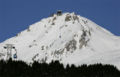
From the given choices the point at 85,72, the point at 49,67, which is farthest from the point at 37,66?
the point at 85,72

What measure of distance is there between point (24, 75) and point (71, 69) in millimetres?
18338

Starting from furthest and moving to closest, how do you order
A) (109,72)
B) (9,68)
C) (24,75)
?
1. (109,72)
2. (9,68)
3. (24,75)

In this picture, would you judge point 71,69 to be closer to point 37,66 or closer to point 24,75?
point 37,66

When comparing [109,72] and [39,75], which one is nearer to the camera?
[39,75]

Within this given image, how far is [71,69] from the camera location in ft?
412

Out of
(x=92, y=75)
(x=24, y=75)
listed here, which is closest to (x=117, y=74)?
(x=92, y=75)

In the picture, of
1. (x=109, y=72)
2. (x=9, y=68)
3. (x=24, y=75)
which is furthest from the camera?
(x=109, y=72)

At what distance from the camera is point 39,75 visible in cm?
11175

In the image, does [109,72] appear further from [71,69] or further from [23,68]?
[23,68]

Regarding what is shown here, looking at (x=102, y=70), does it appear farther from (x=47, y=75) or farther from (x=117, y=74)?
(x=47, y=75)

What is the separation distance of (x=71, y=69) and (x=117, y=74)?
11416 mm

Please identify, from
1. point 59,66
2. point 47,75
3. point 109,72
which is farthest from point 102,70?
point 47,75

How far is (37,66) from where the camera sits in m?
126

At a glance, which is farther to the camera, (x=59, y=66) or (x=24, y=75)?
(x=59, y=66)
